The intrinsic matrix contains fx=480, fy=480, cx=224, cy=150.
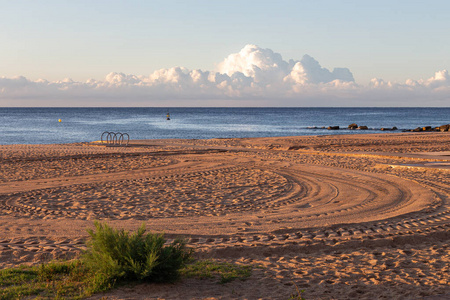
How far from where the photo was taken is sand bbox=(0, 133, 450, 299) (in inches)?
256

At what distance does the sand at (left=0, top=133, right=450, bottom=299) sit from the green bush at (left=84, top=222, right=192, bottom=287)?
20cm

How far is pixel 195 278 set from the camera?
6.66 metres

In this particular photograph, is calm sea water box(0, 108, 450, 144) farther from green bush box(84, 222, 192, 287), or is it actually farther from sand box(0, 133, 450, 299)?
green bush box(84, 222, 192, 287)

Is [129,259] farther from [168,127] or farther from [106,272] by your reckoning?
[168,127]

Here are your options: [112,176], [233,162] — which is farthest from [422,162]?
[112,176]

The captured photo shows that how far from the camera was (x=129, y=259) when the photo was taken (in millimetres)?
6219

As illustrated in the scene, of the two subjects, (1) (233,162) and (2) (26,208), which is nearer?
(2) (26,208)

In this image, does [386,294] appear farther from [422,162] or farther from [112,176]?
[422,162]

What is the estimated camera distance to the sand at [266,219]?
6.49m

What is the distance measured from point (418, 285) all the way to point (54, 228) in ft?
22.4

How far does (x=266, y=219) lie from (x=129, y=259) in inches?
189

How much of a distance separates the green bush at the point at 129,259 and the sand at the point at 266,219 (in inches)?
7.8


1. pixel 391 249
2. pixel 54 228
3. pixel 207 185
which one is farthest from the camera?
pixel 207 185

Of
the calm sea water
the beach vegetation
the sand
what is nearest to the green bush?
the beach vegetation
